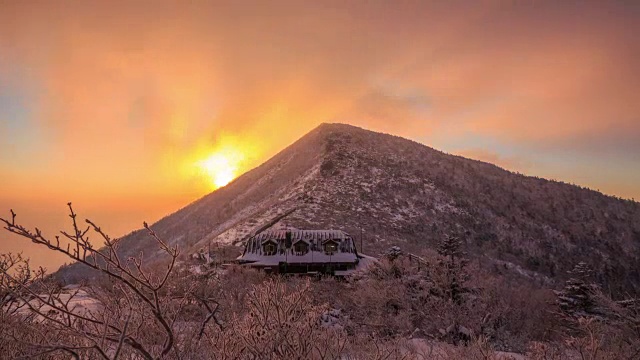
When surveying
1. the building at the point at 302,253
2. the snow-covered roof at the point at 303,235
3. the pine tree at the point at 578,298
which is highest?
the snow-covered roof at the point at 303,235

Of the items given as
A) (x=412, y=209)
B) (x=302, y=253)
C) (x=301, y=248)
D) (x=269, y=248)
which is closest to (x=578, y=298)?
(x=302, y=253)

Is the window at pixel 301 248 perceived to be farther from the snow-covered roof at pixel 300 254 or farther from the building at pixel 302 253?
the snow-covered roof at pixel 300 254

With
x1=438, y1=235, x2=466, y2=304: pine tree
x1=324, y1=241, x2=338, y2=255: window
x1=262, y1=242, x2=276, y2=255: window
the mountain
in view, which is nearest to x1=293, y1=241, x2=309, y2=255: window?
x1=324, y1=241, x2=338, y2=255: window

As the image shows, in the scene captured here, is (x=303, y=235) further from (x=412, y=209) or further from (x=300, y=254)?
(x=412, y=209)

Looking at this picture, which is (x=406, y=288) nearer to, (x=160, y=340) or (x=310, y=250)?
(x=310, y=250)

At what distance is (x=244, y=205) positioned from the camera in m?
76.5

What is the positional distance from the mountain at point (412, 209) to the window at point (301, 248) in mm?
12744

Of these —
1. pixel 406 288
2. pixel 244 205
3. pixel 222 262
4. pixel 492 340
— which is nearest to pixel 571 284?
pixel 492 340

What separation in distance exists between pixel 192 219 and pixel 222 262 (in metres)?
55.5

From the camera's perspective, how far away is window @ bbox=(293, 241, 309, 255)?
118 feet

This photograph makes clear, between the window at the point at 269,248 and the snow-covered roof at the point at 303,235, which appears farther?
the snow-covered roof at the point at 303,235

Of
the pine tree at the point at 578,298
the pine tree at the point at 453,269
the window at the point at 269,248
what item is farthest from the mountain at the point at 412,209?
the pine tree at the point at 578,298

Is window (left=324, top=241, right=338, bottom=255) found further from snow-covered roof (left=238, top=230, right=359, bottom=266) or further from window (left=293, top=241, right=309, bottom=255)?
window (left=293, top=241, right=309, bottom=255)

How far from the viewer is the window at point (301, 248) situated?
1420 inches
